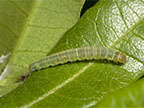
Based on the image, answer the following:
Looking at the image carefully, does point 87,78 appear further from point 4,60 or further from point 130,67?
point 4,60

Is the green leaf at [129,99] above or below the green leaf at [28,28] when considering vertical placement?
above

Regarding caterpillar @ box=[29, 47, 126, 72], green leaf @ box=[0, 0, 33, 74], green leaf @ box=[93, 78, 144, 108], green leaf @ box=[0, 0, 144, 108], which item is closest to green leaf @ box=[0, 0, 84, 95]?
green leaf @ box=[0, 0, 33, 74]

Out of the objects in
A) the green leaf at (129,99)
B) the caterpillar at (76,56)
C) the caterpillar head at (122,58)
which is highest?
the green leaf at (129,99)

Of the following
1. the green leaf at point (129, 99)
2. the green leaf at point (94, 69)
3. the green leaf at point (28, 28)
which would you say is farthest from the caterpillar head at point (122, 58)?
the green leaf at point (28, 28)

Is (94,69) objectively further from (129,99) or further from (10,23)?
(10,23)

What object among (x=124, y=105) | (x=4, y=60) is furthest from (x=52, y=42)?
(x=124, y=105)

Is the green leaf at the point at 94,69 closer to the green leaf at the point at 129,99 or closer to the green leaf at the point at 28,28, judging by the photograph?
the green leaf at the point at 28,28

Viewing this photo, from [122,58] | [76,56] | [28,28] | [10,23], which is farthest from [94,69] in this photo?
[10,23]
